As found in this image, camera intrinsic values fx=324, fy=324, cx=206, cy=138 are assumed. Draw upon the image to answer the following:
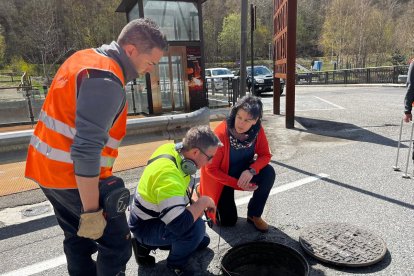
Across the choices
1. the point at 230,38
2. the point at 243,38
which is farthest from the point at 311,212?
the point at 230,38

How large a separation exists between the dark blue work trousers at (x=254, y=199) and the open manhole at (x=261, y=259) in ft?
1.56

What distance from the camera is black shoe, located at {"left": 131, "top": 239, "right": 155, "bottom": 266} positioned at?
2.54 m

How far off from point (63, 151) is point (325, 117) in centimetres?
874

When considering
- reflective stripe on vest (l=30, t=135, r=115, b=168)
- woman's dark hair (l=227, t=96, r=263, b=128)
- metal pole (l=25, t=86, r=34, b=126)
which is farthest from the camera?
metal pole (l=25, t=86, r=34, b=126)

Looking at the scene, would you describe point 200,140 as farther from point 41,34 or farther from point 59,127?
point 41,34

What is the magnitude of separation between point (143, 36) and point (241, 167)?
1951 mm

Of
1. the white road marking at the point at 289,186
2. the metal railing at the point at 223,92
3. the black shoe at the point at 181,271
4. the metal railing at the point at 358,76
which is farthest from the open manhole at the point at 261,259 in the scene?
the metal railing at the point at 358,76

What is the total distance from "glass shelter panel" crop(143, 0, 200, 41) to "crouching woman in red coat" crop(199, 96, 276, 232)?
901 cm

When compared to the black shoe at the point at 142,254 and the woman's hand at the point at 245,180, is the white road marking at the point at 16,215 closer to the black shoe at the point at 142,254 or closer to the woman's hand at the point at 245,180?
the black shoe at the point at 142,254

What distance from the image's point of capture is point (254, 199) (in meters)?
3.16

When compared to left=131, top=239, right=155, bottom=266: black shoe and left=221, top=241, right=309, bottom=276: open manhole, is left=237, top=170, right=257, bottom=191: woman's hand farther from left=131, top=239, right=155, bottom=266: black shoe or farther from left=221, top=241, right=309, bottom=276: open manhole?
left=131, top=239, right=155, bottom=266: black shoe

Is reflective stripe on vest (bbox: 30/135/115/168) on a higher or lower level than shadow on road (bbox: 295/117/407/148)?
higher

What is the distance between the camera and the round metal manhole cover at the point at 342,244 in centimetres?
257

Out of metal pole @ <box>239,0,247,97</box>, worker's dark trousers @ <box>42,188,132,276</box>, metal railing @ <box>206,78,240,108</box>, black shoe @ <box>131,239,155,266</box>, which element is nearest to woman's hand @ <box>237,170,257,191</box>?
black shoe @ <box>131,239,155,266</box>
